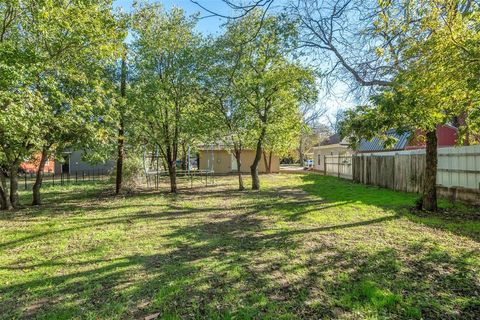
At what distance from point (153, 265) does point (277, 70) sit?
9.97 m

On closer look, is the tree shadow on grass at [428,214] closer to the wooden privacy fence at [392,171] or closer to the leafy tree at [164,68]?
the wooden privacy fence at [392,171]

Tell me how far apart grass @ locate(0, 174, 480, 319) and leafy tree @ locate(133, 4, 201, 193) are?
576 cm

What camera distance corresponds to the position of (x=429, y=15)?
16.8 ft

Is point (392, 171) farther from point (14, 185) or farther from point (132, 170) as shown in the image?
point (14, 185)

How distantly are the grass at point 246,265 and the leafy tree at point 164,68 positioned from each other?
18.9ft

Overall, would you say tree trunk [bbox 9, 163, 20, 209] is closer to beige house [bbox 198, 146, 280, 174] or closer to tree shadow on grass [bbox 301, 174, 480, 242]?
tree shadow on grass [bbox 301, 174, 480, 242]

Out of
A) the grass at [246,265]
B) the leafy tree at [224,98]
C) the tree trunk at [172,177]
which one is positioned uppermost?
the leafy tree at [224,98]

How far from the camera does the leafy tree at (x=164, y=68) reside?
12.5 meters

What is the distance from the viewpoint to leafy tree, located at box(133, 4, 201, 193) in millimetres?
12484

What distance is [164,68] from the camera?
13.1m

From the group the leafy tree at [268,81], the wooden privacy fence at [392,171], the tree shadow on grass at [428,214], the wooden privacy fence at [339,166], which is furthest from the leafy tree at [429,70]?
the wooden privacy fence at [339,166]

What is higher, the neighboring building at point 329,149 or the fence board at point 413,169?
the neighboring building at point 329,149

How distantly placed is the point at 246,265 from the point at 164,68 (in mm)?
10692

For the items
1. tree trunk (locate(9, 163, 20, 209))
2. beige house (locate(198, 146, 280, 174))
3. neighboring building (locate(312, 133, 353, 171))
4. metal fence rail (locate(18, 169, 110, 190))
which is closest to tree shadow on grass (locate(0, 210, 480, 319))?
tree trunk (locate(9, 163, 20, 209))
